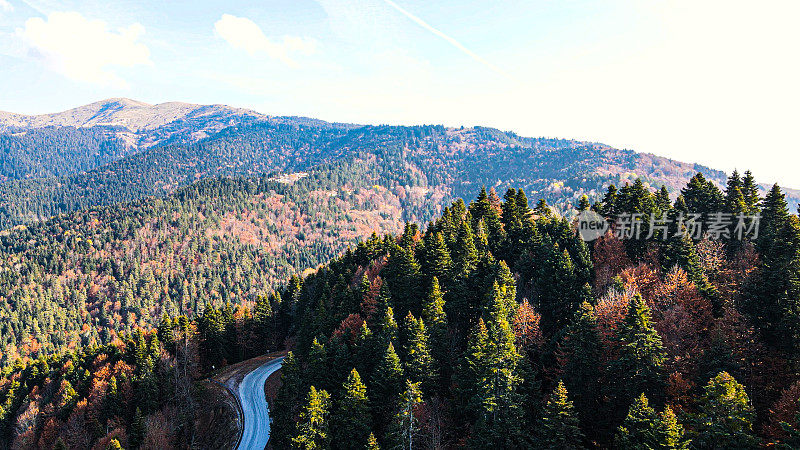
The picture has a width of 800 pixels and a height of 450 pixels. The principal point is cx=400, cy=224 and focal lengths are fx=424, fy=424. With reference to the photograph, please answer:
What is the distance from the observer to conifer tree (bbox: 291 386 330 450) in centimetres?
3956

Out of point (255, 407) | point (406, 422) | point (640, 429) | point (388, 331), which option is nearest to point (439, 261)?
point (388, 331)

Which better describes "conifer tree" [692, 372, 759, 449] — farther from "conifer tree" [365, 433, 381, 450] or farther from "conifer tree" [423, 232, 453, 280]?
"conifer tree" [423, 232, 453, 280]

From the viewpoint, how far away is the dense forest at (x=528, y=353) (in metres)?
33.4

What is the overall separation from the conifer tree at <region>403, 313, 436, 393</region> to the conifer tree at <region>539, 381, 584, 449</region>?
44.3 feet

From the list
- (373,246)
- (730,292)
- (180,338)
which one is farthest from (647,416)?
(180,338)

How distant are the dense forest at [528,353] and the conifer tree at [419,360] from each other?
0.75ft

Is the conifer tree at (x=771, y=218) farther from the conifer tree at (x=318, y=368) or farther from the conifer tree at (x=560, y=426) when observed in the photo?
the conifer tree at (x=318, y=368)

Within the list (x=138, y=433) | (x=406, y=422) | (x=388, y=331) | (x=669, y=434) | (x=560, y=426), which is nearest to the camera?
(x=669, y=434)

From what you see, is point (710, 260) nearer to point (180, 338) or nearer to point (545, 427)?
point (545, 427)

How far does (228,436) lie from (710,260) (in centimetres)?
6488

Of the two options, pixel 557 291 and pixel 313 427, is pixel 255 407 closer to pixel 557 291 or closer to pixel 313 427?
pixel 313 427

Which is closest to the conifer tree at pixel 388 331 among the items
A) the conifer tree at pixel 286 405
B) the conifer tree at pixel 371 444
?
the conifer tree at pixel 371 444

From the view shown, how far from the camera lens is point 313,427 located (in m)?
40.6

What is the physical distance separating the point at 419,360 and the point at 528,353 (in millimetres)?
12628
